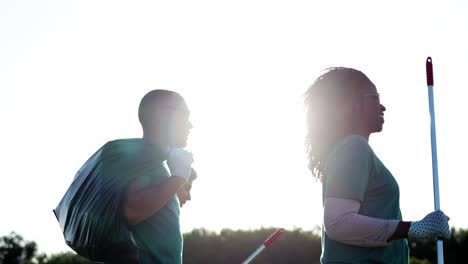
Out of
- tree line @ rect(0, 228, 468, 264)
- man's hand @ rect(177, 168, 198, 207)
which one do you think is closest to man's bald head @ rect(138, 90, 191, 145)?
man's hand @ rect(177, 168, 198, 207)

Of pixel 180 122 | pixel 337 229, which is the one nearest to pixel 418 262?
pixel 180 122

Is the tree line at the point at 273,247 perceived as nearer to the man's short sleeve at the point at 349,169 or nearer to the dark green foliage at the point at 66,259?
the dark green foliage at the point at 66,259

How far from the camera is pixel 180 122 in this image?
4.71m

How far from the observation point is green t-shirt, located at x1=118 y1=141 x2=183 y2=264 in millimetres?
4441

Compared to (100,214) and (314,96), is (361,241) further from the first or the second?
(100,214)

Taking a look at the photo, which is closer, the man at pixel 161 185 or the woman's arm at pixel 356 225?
the woman's arm at pixel 356 225

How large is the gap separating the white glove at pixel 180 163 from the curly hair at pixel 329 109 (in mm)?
987

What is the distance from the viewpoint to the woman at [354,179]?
11.4 feet

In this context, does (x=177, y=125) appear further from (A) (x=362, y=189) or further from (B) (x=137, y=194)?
(A) (x=362, y=189)

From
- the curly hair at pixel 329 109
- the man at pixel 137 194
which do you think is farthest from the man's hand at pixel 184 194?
the curly hair at pixel 329 109

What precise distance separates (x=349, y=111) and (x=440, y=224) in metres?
0.66

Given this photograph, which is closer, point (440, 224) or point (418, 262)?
point (440, 224)

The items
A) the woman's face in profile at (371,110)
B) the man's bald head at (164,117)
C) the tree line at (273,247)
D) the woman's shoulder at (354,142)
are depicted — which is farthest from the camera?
the tree line at (273,247)

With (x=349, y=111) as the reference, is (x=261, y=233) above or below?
below
